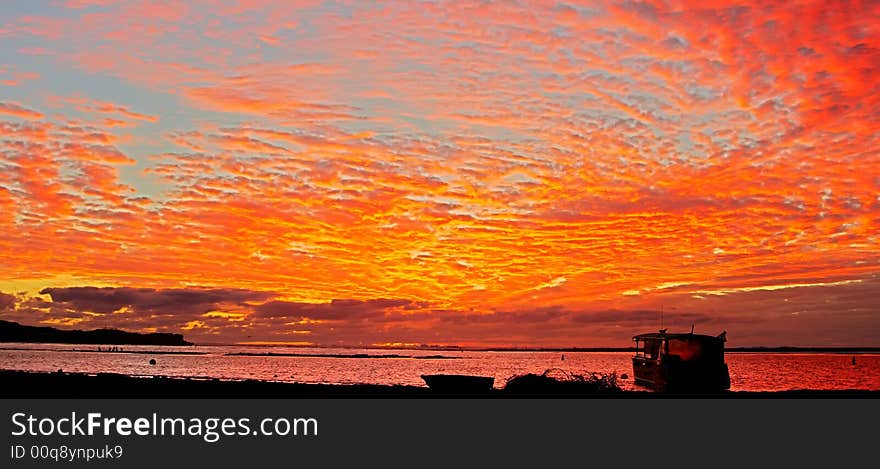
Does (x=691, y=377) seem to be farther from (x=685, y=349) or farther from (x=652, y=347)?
(x=652, y=347)

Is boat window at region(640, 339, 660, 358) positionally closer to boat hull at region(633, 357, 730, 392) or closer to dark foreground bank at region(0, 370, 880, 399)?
boat hull at region(633, 357, 730, 392)

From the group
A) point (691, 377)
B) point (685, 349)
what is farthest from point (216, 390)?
point (685, 349)

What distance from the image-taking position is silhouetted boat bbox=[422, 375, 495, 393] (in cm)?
4762

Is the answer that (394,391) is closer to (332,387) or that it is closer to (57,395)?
(332,387)

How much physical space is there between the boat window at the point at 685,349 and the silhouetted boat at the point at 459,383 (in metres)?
28.4

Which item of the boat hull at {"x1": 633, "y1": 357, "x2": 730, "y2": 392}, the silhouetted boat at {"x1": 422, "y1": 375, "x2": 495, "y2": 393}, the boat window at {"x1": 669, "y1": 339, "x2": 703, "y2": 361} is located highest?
the boat window at {"x1": 669, "y1": 339, "x2": 703, "y2": 361}

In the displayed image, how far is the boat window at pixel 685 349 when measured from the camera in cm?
6981

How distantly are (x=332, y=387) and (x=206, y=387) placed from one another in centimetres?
712

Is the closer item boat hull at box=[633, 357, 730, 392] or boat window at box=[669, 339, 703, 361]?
boat hull at box=[633, 357, 730, 392]

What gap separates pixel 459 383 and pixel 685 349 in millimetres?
31072

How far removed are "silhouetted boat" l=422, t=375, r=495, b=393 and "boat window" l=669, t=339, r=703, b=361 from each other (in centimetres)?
2844

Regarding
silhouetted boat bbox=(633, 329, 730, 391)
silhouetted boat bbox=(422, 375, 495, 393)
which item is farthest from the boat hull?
silhouetted boat bbox=(422, 375, 495, 393)

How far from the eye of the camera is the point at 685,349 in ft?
234

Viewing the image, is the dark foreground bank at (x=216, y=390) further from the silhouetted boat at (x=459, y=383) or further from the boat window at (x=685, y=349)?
the boat window at (x=685, y=349)
